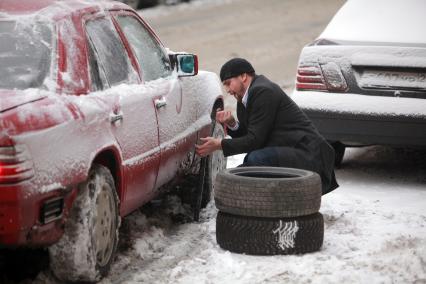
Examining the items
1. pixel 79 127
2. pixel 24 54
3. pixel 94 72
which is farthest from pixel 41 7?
pixel 79 127

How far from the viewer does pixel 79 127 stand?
530cm

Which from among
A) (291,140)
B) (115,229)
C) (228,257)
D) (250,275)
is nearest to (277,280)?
(250,275)

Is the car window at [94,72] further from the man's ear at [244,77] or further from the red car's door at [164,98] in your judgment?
the man's ear at [244,77]

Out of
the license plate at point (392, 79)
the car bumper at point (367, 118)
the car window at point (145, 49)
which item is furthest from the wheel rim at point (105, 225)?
the license plate at point (392, 79)

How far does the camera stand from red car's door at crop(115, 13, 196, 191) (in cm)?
676

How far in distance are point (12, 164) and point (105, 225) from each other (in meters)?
1.07

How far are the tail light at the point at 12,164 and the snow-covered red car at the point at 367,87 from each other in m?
4.14

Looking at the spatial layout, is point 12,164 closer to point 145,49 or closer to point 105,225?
point 105,225

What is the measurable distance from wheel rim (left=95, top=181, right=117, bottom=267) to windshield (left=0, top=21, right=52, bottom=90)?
74 centimetres

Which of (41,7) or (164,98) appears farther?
Answer: (164,98)

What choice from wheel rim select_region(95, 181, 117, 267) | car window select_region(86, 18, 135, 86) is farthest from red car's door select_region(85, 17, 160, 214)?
wheel rim select_region(95, 181, 117, 267)

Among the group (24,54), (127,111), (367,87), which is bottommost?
(367,87)

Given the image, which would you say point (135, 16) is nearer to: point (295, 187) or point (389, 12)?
point (295, 187)

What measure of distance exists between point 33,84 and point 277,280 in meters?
1.79
